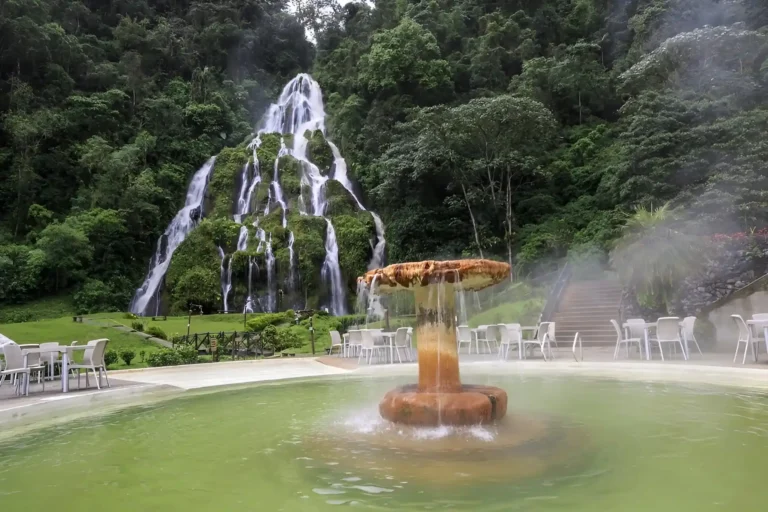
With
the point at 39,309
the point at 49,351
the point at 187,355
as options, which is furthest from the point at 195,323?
the point at 49,351

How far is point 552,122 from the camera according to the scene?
24969 millimetres

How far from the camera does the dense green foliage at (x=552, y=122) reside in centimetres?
2225

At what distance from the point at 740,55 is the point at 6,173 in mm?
41974

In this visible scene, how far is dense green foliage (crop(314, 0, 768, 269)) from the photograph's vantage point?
22250mm

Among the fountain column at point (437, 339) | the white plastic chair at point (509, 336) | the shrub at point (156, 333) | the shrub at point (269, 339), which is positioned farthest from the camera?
the shrub at point (156, 333)

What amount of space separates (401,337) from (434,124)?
1585 centimetres

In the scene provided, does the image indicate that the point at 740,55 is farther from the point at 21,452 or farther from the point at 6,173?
the point at 6,173

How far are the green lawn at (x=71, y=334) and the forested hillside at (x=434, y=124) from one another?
35.2 feet

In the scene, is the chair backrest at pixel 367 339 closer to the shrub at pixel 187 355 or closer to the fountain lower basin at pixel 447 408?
the shrub at pixel 187 355

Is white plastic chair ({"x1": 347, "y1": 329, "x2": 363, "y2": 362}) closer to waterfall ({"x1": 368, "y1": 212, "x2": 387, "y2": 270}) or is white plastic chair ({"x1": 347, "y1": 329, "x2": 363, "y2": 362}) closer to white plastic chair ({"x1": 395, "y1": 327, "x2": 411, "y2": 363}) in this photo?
white plastic chair ({"x1": 395, "y1": 327, "x2": 411, "y2": 363})

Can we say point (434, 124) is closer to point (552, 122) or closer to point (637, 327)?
point (552, 122)

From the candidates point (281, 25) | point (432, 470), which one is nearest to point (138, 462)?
point (432, 470)

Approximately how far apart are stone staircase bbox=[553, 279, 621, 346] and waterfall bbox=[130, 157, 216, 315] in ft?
69.0

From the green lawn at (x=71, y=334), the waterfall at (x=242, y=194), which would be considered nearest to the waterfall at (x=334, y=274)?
the waterfall at (x=242, y=194)
